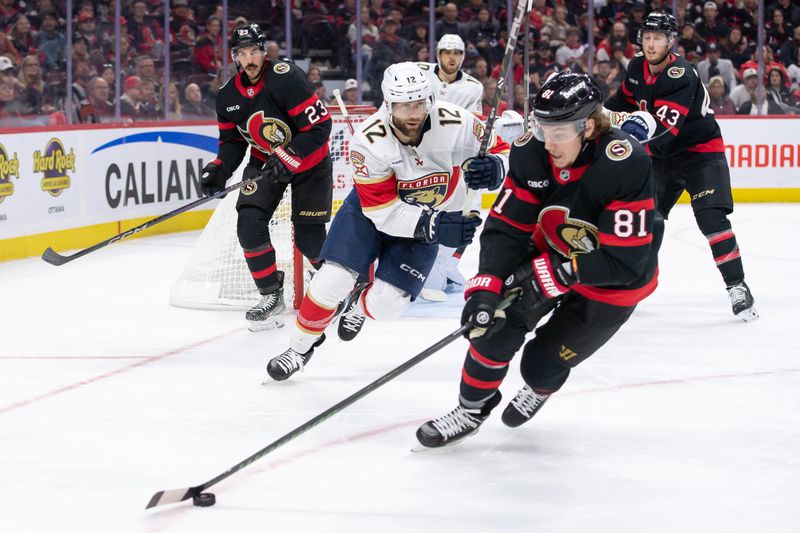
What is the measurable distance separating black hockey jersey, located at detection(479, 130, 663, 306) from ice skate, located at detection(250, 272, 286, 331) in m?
1.84

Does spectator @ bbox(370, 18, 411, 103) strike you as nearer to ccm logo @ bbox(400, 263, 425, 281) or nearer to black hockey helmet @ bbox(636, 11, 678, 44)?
Answer: black hockey helmet @ bbox(636, 11, 678, 44)

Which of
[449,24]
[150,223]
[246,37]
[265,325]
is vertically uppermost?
[449,24]

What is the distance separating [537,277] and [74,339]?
241cm

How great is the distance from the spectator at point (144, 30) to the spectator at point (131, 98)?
258 mm

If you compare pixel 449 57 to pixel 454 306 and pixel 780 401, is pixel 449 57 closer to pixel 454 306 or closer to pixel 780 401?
pixel 454 306

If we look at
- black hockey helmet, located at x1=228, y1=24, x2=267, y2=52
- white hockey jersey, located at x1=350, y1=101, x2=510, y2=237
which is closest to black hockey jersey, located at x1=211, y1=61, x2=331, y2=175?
black hockey helmet, located at x1=228, y1=24, x2=267, y2=52

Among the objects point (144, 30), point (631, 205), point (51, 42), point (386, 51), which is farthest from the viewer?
point (386, 51)

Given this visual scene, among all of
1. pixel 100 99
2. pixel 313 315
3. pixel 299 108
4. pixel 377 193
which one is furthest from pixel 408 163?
pixel 100 99

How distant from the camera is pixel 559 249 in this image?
2.76 metres

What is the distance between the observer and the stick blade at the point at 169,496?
7.95 feet

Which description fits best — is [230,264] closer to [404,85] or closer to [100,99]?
[404,85]

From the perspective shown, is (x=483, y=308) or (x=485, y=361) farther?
(x=485, y=361)

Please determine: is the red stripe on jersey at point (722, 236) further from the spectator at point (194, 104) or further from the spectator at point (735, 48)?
the spectator at point (735, 48)

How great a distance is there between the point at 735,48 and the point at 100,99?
5.31m
